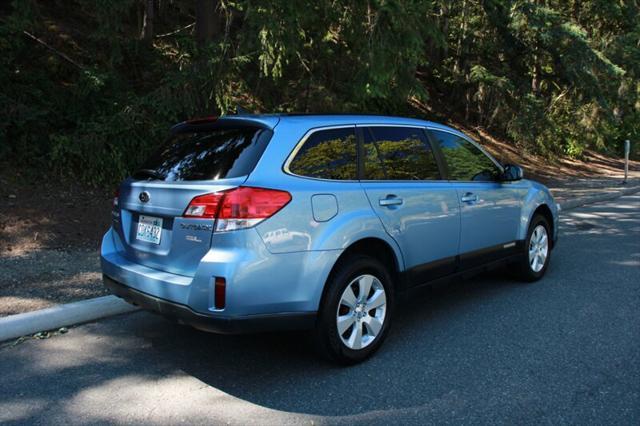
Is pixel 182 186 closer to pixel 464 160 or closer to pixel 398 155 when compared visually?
pixel 398 155

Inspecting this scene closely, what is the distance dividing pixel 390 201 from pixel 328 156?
0.61 meters

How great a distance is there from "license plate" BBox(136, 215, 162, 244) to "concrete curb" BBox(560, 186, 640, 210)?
1038 cm

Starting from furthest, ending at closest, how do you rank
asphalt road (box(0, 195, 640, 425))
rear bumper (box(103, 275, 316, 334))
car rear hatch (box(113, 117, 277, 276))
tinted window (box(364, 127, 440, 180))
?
1. tinted window (box(364, 127, 440, 180))
2. car rear hatch (box(113, 117, 277, 276))
3. rear bumper (box(103, 275, 316, 334))
4. asphalt road (box(0, 195, 640, 425))

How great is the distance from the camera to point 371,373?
3830 millimetres

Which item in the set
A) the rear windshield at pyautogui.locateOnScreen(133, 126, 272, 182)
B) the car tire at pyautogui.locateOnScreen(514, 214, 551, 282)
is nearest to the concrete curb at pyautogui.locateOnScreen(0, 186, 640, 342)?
the rear windshield at pyautogui.locateOnScreen(133, 126, 272, 182)

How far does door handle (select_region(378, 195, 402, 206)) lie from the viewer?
13.5 ft

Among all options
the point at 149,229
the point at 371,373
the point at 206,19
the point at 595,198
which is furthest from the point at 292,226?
the point at 595,198

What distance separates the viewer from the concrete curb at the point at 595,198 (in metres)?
12.2

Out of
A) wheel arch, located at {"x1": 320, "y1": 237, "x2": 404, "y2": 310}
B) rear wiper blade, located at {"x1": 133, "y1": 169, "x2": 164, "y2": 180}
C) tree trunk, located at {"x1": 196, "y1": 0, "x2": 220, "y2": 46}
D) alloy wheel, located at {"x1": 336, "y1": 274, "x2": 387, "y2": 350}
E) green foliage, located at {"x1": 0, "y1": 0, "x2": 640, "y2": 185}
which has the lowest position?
alloy wheel, located at {"x1": 336, "y1": 274, "x2": 387, "y2": 350}

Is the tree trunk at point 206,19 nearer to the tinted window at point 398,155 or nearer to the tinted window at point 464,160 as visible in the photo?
the tinted window at point 464,160

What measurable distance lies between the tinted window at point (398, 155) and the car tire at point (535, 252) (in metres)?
1.75

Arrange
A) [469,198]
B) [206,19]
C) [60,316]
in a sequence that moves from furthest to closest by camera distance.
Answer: [206,19], [469,198], [60,316]

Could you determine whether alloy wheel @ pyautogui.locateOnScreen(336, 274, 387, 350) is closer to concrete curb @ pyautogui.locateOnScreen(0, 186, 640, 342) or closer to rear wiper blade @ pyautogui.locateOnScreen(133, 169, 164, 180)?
rear wiper blade @ pyautogui.locateOnScreen(133, 169, 164, 180)

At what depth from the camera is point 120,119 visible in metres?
8.88
